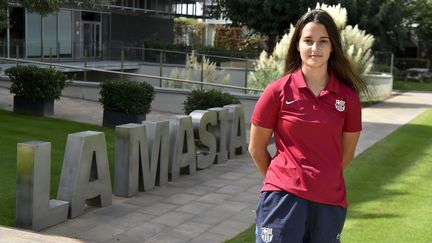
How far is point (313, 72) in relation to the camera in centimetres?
290

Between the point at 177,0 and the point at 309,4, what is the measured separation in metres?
13.0

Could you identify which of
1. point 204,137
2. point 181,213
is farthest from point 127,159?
point 204,137

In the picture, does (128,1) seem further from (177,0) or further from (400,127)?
→ (400,127)

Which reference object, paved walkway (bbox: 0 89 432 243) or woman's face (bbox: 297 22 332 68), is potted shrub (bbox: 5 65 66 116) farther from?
woman's face (bbox: 297 22 332 68)

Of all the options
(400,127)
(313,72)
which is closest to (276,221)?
(313,72)

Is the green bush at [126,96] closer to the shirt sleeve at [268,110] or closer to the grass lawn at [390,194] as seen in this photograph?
the grass lawn at [390,194]

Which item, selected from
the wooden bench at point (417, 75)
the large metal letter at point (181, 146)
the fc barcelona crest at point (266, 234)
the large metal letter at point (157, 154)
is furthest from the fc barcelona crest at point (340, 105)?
the wooden bench at point (417, 75)

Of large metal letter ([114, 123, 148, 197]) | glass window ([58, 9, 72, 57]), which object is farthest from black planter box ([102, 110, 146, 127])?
glass window ([58, 9, 72, 57])

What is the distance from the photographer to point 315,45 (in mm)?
2844

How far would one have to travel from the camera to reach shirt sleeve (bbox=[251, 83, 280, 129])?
2836 mm

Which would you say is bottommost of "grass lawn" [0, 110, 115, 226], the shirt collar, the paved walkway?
the paved walkway

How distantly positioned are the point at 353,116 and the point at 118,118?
31.8 ft

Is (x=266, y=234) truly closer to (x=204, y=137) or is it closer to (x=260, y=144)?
(x=260, y=144)

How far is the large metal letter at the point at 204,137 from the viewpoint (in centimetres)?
868
